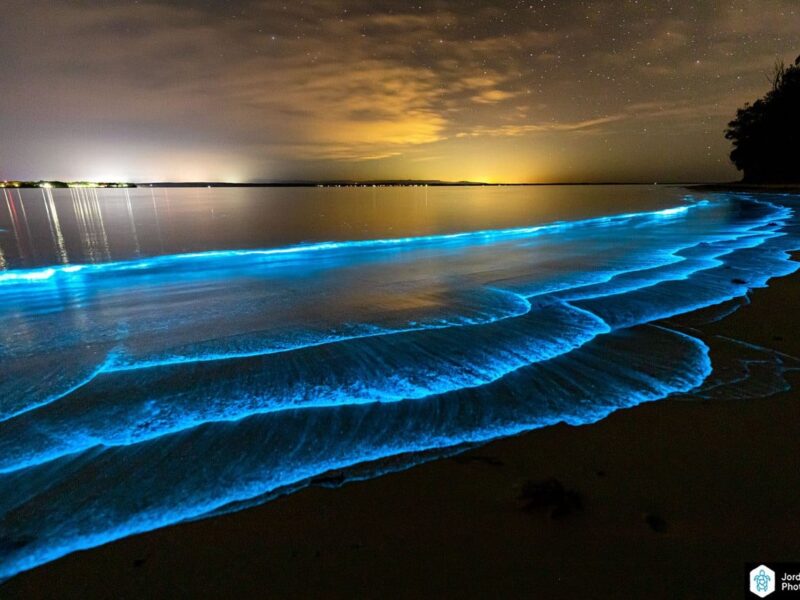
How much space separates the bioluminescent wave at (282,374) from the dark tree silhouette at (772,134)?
288ft

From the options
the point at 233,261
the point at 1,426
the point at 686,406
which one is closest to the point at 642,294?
the point at 686,406

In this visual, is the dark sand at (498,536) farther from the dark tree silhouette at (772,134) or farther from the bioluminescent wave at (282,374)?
the dark tree silhouette at (772,134)

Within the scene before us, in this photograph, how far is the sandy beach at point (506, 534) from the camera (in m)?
2.14

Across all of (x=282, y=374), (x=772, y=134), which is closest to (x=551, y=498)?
(x=282, y=374)

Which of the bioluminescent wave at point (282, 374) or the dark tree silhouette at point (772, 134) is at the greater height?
the dark tree silhouette at point (772, 134)

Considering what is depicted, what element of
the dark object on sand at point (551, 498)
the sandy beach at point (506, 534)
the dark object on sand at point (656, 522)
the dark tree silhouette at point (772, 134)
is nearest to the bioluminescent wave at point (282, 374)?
the sandy beach at point (506, 534)

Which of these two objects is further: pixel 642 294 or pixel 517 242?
pixel 517 242

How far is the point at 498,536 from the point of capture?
95.3 inches

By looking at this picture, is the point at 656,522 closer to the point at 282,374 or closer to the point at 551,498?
the point at 551,498

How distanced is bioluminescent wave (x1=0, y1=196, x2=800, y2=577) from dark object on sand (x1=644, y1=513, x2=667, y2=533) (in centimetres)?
114

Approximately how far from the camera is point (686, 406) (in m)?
3.83

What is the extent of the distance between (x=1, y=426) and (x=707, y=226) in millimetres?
28644

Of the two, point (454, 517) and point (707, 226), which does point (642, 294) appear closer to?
point (454, 517)

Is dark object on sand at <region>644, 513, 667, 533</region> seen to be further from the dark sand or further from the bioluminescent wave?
the bioluminescent wave
